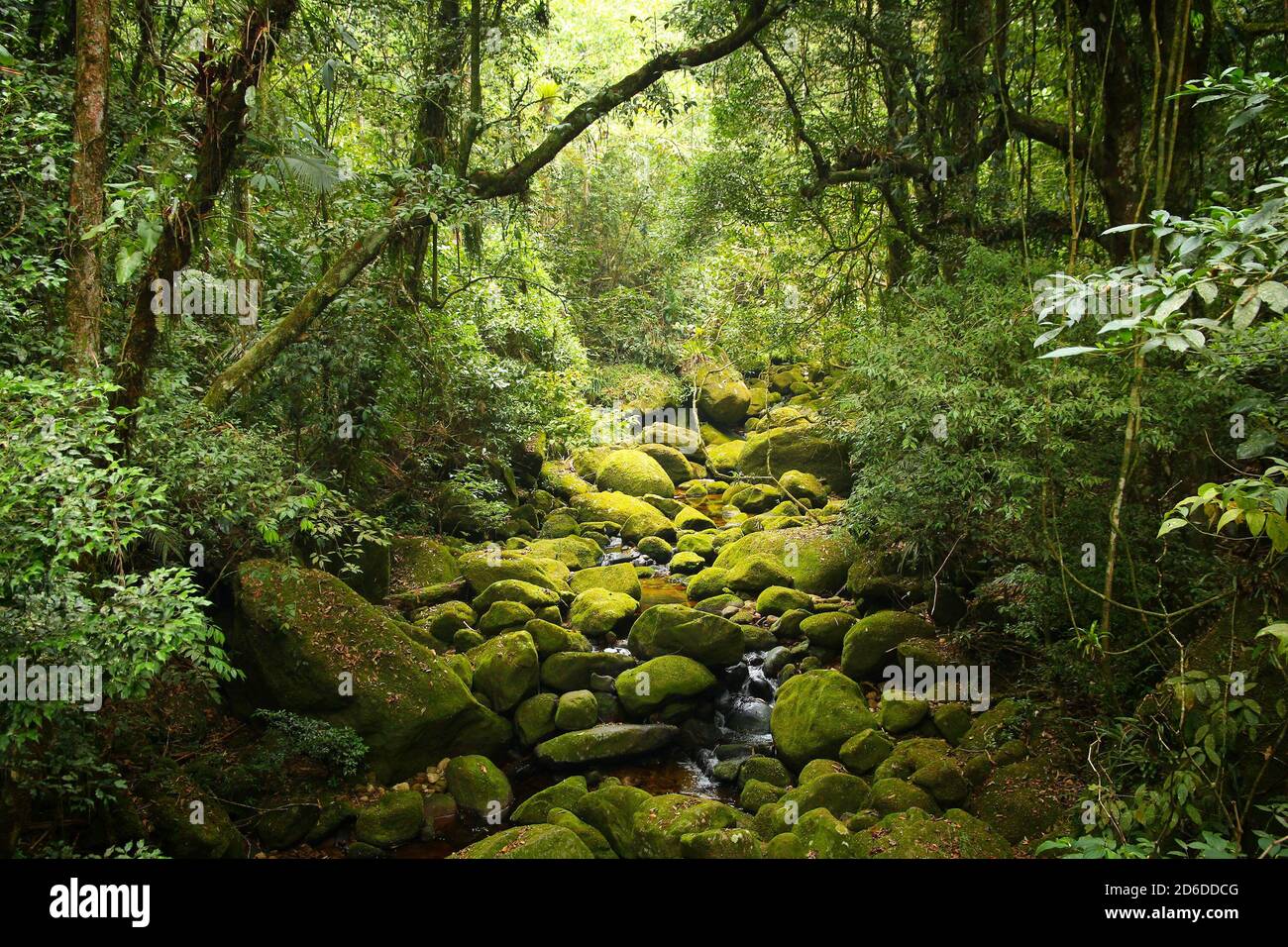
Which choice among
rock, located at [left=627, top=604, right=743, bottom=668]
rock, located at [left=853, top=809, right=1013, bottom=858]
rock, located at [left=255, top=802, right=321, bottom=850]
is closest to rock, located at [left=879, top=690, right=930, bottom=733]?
rock, located at [left=853, top=809, right=1013, bottom=858]

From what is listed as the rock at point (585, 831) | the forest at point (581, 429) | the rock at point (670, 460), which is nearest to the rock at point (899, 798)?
the forest at point (581, 429)

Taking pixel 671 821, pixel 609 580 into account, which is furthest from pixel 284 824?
pixel 609 580

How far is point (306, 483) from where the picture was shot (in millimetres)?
5203

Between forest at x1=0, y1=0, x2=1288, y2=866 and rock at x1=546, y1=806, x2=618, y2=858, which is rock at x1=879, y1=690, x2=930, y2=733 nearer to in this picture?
forest at x1=0, y1=0, x2=1288, y2=866

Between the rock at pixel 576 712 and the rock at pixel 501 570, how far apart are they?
2337 mm

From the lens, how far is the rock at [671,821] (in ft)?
17.6

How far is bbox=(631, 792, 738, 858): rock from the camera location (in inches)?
211

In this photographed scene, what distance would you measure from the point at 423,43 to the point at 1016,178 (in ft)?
21.8

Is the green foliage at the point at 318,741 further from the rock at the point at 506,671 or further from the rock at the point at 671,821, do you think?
the rock at the point at 671,821

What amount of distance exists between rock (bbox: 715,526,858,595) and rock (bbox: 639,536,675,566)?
147 centimetres

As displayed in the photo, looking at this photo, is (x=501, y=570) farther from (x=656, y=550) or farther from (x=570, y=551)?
(x=656, y=550)

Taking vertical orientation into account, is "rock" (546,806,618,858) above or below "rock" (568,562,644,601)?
below
